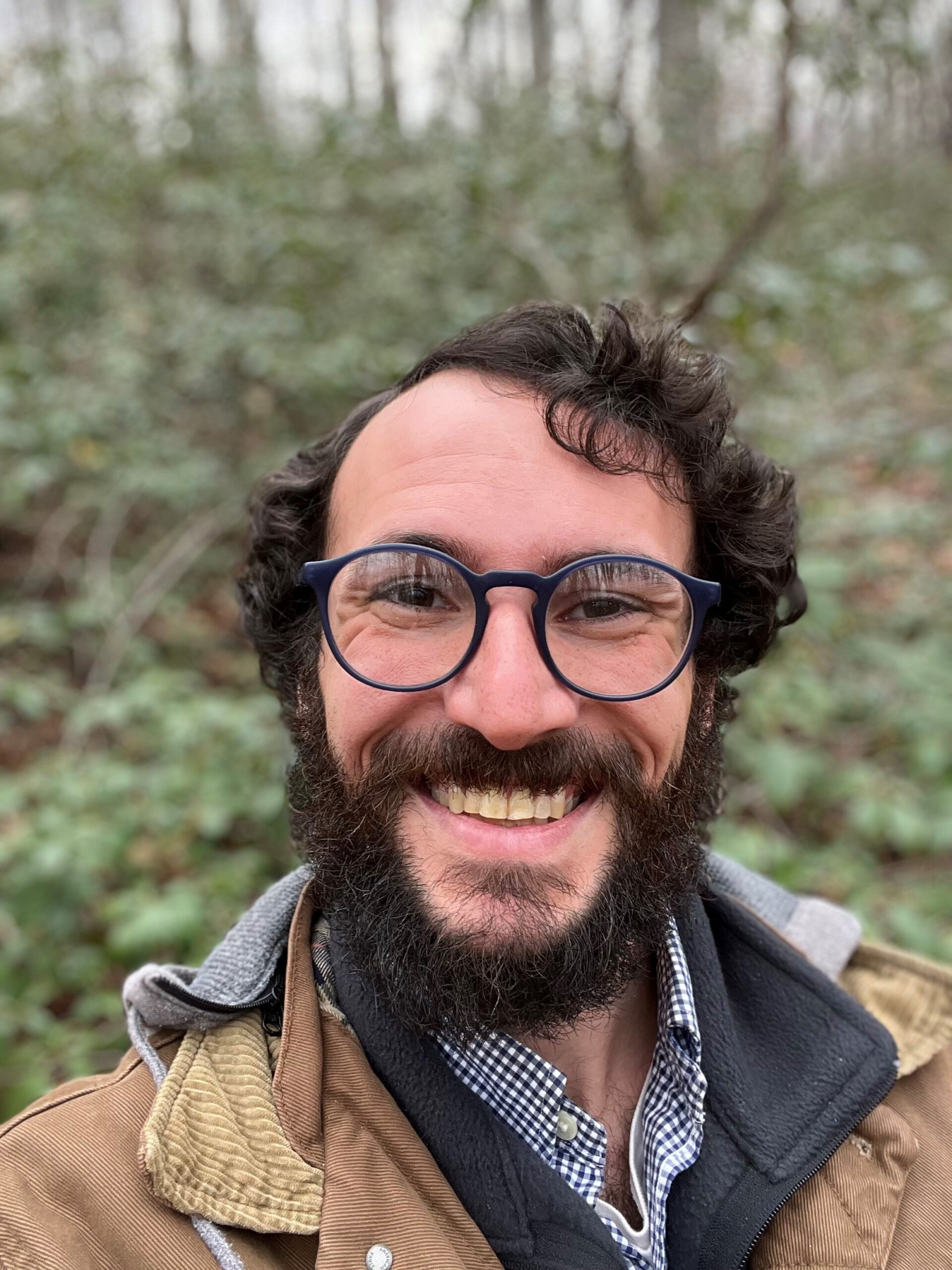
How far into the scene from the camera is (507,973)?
1480 mm

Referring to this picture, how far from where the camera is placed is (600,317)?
6.14 feet

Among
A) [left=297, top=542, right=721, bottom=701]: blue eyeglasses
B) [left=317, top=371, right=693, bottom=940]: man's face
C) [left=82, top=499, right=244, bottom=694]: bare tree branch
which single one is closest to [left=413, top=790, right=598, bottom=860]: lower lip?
[left=317, top=371, right=693, bottom=940]: man's face

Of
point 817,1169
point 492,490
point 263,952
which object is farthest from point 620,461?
point 817,1169

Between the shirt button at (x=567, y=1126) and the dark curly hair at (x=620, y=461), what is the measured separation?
851 mm

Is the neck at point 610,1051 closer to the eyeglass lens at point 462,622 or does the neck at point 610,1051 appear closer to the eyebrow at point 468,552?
the eyeglass lens at point 462,622

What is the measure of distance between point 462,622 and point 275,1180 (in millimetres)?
834

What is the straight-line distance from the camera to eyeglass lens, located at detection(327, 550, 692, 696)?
153 centimetres

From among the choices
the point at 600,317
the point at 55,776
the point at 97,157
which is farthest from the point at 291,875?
the point at 97,157

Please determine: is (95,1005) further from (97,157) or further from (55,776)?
(97,157)

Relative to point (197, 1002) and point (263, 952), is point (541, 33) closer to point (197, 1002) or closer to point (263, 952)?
point (263, 952)

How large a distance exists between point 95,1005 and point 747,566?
271cm

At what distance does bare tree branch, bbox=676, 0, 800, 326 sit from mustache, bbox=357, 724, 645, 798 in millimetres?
2907

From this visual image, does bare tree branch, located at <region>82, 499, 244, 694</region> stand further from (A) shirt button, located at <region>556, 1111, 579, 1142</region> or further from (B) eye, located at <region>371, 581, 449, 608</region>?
(A) shirt button, located at <region>556, 1111, 579, 1142</region>

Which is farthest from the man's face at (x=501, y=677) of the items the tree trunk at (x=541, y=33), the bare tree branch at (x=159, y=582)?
the tree trunk at (x=541, y=33)
